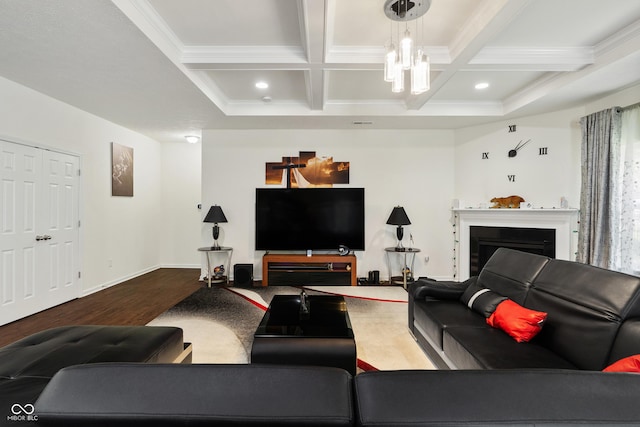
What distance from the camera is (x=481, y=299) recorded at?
2.29m

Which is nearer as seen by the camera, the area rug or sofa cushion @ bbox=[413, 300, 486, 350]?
sofa cushion @ bbox=[413, 300, 486, 350]

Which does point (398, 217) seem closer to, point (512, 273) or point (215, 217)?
point (512, 273)

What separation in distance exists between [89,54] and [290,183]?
295 centimetres

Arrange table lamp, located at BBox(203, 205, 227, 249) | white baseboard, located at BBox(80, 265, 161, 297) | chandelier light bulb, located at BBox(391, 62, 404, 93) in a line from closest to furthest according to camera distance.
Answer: chandelier light bulb, located at BBox(391, 62, 404, 93) < white baseboard, located at BBox(80, 265, 161, 297) < table lamp, located at BBox(203, 205, 227, 249)

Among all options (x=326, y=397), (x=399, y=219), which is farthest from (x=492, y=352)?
(x=399, y=219)

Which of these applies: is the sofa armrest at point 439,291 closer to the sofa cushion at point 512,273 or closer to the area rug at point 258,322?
the sofa cushion at point 512,273

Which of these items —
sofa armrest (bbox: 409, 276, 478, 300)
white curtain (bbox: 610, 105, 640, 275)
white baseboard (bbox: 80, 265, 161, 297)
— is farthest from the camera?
white baseboard (bbox: 80, 265, 161, 297)

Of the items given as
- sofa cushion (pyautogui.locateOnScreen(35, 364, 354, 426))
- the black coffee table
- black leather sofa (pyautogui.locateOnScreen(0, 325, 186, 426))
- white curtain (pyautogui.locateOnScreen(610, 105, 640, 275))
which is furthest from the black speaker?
white curtain (pyautogui.locateOnScreen(610, 105, 640, 275))

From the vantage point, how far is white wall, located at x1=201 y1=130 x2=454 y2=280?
193 inches

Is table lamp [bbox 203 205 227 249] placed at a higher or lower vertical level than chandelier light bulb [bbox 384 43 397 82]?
lower

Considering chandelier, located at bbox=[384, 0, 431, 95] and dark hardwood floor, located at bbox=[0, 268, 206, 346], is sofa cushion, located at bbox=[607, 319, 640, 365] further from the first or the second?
dark hardwood floor, located at bbox=[0, 268, 206, 346]

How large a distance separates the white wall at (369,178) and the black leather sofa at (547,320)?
7.88 feet

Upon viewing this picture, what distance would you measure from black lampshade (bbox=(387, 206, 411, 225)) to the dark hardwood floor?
3.26 m

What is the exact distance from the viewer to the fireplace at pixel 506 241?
3.90m
